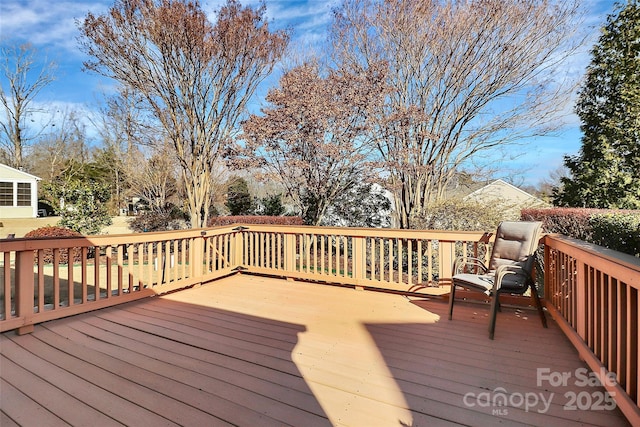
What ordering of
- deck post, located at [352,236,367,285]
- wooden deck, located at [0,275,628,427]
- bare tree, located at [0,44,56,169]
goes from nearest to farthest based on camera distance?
wooden deck, located at [0,275,628,427]
deck post, located at [352,236,367,285]
bare tree, located at [0,44,56,169]

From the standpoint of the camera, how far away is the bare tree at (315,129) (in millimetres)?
6707

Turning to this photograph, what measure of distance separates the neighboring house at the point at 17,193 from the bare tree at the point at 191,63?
52.1 ft

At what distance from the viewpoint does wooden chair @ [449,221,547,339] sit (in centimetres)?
272

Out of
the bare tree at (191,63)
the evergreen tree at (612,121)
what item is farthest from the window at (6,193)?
the evergreen tree at (612,121)

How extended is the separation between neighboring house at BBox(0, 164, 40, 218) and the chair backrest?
23184 mm

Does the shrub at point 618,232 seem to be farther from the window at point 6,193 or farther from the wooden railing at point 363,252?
the window at point 6,193

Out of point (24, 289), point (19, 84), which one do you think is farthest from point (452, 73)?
point (19, 84)

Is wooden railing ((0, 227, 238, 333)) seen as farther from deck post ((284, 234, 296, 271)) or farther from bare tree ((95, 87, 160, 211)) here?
bare tree ((95, 87, 160, 211))

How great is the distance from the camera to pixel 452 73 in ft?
23.4

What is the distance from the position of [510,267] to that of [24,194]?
79.2ft

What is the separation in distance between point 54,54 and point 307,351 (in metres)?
22.4

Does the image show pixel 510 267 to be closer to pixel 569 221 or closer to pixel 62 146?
pixel 569 221

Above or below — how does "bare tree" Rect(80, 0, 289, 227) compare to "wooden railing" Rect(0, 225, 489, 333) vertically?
above

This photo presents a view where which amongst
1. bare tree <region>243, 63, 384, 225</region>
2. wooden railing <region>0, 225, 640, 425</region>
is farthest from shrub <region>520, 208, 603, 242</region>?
bare tree <region>243, 63, 384, 225</region>
